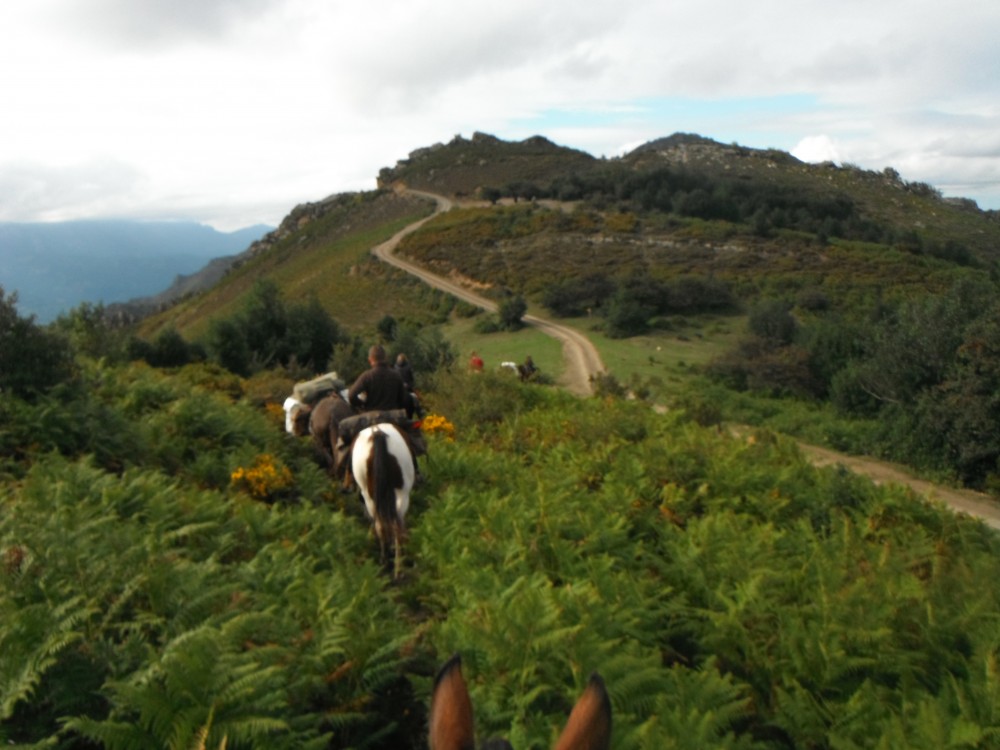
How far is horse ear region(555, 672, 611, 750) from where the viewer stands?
1814 mm

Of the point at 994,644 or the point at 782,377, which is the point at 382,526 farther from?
the point at 782,377

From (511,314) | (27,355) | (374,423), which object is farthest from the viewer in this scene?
(511,314)

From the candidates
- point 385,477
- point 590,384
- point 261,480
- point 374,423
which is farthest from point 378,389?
point 590,384

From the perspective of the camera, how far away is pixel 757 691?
392 cm

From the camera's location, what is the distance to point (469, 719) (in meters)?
1.97

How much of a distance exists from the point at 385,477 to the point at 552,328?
31419 millimetres

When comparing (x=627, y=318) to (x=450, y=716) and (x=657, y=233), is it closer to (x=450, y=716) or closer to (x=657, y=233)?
(x=657, y=233)

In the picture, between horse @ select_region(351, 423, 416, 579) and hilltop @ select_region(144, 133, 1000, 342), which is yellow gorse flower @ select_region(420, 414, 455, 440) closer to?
horse @ select_region(351, 423, 416, 579)

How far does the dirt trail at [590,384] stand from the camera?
50.1ft

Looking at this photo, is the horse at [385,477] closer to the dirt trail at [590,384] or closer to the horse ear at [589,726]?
the horse ear at [589,726]

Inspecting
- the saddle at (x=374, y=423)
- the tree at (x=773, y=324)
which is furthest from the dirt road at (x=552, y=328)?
the saddle at (x=374, y=423)

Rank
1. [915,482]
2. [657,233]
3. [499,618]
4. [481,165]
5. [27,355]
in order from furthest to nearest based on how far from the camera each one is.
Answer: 1. [481,165]
2. [657,233]
3. [915,482]
4. [27,355]
5. [499,618]

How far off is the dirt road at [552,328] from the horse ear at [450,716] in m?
21.3

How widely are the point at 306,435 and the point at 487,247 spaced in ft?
157
